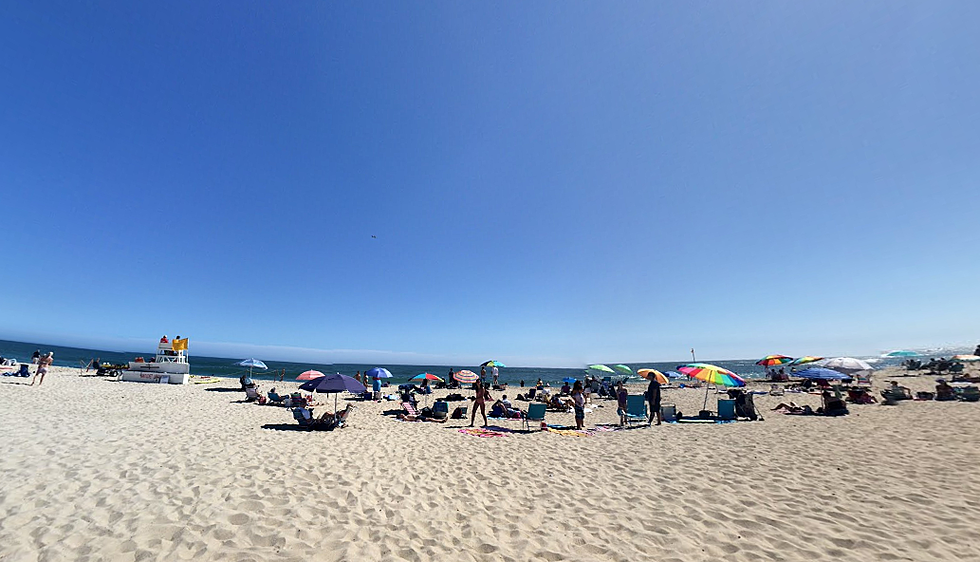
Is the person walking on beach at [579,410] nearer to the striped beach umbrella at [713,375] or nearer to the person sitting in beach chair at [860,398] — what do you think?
the striped beach umbrella at [713,375]

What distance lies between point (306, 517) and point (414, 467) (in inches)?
114

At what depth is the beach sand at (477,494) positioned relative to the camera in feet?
14.9

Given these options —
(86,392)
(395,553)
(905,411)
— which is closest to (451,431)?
(395,553)

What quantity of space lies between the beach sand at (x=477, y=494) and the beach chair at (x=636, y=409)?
3482mm

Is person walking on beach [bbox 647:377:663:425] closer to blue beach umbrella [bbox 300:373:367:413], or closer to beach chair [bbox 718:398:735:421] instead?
beach chair [bbox 718:398:735:421]

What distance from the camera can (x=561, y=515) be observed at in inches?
218

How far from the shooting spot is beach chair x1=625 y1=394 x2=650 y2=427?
1467 cm

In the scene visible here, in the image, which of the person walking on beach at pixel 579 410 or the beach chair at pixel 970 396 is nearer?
the person walking on beach at pixel 579 410

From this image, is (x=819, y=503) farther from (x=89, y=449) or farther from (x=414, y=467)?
(x=89, y=449)

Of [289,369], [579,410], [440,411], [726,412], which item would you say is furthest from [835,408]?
[289,369]

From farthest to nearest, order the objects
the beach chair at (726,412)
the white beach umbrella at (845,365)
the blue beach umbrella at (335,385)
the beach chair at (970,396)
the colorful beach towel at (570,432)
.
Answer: the white beach umbrella at (845,365)
the beach chair at (970,396)
the beach chair at (726,412)
the blue beach umbrella at (335,385)
the colorful beach towel at (570,432)

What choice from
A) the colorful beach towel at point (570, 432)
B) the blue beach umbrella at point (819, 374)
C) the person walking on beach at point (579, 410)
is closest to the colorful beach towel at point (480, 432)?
the colorful beach towel at point (570, 432)

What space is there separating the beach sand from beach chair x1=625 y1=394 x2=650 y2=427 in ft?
11.4

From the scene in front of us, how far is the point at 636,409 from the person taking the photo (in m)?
14.8
